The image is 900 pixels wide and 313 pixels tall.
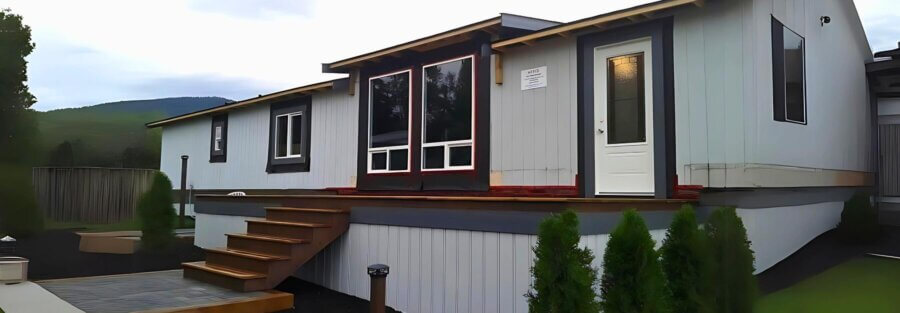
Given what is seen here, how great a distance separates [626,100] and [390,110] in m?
3.68

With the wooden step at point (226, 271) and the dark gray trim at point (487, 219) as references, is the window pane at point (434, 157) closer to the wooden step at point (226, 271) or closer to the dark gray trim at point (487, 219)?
the dark gray trim at point (487, 219)

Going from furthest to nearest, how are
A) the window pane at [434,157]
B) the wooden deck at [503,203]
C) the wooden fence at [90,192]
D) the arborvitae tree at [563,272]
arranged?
the wooden fence at [90,192]
the window pane at [434,157]
the wooden deck at [503,203]
the arborvitae tree at [563,272]

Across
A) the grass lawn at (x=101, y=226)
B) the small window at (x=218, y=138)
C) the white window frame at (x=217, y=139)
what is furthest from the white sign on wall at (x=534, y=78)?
the grass lawn at (x=101, y=226)

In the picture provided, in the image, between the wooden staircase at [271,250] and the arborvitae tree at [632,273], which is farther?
the wooden staircase at [271,250]

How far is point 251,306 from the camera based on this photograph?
205 inches

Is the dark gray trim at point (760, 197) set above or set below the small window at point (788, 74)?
below

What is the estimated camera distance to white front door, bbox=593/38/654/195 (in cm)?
630

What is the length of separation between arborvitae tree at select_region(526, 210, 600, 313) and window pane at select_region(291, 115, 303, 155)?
28.1 ft

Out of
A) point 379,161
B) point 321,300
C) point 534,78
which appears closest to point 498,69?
point 534,78

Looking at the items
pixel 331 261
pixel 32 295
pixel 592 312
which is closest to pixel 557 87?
pixel 331 261

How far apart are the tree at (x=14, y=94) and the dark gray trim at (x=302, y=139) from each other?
13.7 ft

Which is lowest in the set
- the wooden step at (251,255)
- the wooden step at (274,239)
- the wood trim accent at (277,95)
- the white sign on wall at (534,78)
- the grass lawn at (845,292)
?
the grass lawn at (845,292)

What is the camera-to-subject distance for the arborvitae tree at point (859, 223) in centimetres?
703

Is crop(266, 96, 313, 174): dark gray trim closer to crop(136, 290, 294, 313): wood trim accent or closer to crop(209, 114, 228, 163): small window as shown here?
crop(209, 114, 228, 163): small window
